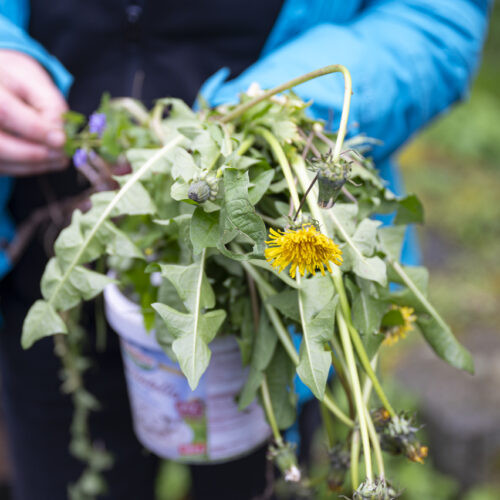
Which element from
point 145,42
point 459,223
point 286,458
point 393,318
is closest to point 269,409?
point 286,458

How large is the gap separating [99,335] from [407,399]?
3.59 feet

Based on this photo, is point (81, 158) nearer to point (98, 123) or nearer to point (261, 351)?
point (98, 123)

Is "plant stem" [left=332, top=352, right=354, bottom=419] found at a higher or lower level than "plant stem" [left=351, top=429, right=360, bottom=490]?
higher

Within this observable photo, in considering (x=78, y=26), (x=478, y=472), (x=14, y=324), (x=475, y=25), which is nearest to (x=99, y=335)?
(x=14, y=324)

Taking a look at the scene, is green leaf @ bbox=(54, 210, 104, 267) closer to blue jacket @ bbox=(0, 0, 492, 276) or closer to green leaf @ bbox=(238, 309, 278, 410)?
green leaf @ bbox=(238, 309, 278, 410)

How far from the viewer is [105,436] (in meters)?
1.21

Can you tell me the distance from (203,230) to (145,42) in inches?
22.4

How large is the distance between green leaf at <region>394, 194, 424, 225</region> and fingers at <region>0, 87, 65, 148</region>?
0.50 m

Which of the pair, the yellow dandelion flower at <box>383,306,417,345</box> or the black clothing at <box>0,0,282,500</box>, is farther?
the black clothing at <box>0,0,282,500</box>

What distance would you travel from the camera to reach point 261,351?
0.63 metres

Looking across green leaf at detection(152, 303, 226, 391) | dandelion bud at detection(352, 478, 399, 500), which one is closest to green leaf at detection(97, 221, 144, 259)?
green leaf at detection(152, 303, 226, 391)

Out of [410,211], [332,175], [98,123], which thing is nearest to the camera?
[332,175]

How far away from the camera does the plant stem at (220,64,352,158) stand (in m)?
0.51

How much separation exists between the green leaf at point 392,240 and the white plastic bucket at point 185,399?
0.70 ft
